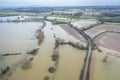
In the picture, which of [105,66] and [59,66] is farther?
[59,66]

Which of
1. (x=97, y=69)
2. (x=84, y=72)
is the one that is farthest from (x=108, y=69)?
(x=84, y=72)

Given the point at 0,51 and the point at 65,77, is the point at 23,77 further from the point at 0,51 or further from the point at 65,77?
the point at 0,51

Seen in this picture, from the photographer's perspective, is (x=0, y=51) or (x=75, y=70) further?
(x=0, y=51)

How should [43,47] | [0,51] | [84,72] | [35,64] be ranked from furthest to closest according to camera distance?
[43,47]
[0,51]
[35,64]
[84,72]

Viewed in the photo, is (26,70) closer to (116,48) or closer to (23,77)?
(23,77)

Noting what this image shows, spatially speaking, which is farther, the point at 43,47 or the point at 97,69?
the point at 43,47

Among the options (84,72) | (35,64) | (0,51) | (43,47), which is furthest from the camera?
(43,47)

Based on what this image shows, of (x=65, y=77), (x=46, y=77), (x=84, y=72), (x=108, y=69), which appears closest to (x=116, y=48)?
(x=108, y=69)

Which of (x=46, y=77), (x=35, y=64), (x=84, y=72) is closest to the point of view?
(x=46, y=77)

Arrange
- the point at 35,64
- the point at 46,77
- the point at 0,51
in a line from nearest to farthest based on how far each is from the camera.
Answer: the point at 46,77 → the point at 35,64 → the point at 0,51
